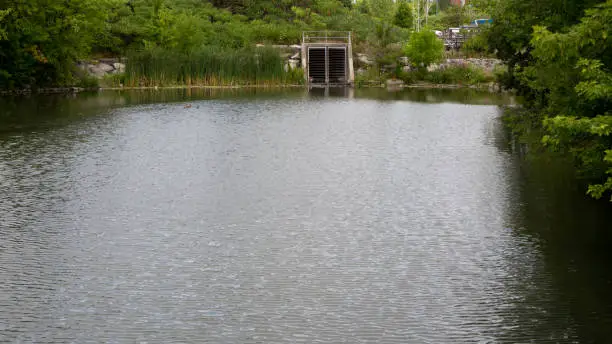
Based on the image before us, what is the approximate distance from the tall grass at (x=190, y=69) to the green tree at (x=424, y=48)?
11824mm

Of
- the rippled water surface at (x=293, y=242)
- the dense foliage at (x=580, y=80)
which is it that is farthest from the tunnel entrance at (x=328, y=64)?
the dense foliage at (x=580, y=80)

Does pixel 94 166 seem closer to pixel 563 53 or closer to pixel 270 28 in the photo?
pixel 563 53

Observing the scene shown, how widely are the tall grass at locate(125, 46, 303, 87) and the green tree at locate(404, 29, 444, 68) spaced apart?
11824 mm

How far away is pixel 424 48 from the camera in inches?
2453

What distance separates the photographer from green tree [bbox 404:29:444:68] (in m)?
61.8

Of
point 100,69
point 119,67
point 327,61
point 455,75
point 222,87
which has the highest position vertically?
point 327,61

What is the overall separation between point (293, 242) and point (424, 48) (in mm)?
47610

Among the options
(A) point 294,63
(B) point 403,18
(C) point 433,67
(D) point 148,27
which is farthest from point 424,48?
(B) point 403,18

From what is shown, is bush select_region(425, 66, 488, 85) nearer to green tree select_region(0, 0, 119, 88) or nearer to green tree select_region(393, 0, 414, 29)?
green tree select_region(393, 0, 414, 29)

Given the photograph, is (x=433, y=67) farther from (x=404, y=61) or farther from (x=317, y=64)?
(x=317, y=64)

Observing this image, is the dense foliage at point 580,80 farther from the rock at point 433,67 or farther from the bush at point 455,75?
the rock at point 433,67

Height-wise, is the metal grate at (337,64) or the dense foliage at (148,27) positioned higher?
the dense foliage at (148,27)

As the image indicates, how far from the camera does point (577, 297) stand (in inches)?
535

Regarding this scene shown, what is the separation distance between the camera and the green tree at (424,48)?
61.8 m
